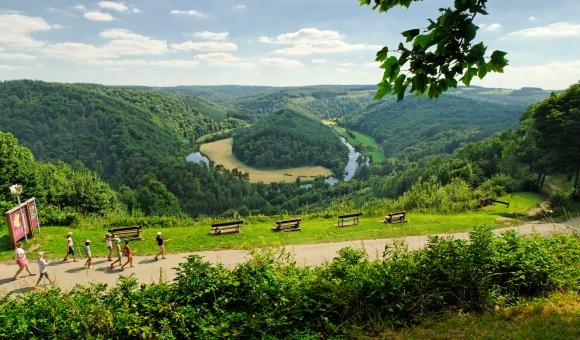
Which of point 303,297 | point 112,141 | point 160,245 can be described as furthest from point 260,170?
point 303,297

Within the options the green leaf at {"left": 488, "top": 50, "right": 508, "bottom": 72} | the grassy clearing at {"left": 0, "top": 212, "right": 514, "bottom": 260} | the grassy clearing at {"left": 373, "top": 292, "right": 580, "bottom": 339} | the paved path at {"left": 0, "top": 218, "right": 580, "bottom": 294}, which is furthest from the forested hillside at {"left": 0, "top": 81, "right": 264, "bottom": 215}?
the green leaf at {"left": 488, "top": 50, "right": 508, "bottom": 72}

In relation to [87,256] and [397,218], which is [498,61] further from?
[397,218]

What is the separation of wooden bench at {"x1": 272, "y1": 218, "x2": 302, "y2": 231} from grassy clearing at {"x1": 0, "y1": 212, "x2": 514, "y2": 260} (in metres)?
0.47

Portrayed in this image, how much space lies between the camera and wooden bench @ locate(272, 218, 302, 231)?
2145 cm

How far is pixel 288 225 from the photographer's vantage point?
21.9m

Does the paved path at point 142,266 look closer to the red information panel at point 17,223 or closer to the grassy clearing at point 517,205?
the red information panel at point 17,223

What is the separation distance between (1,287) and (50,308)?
9.98 m

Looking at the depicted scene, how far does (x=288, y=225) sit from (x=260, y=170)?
450ft

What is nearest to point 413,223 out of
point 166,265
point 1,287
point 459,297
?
point 166,265

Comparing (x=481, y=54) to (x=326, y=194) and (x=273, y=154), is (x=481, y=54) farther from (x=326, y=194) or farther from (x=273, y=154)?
(x=273, y=154)

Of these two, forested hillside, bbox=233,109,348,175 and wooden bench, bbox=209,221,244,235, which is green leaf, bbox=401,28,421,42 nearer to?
wooden bench, bbox=209,221,244,235

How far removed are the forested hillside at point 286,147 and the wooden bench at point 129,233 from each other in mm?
134910

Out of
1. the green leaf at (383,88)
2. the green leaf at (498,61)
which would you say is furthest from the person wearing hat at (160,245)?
the green leaf at (498,61)

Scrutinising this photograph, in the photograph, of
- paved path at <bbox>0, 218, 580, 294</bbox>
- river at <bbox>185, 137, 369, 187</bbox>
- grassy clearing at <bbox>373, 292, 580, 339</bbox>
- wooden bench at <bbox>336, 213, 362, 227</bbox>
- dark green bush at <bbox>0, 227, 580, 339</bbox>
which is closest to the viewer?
grassy clearing at <bbox>373, 292, 580, 339</bbox>
